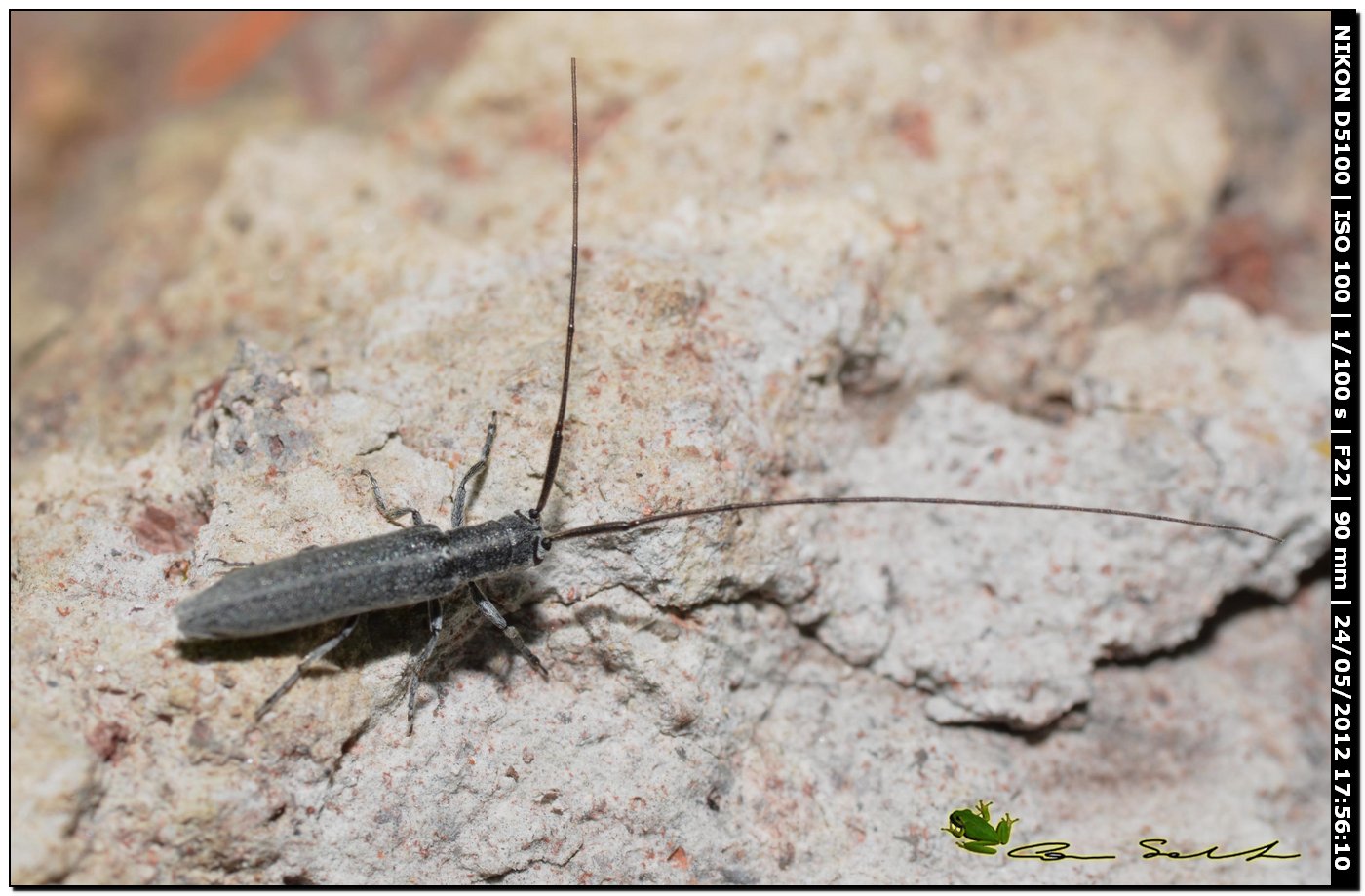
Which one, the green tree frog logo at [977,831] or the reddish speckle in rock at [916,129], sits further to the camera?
the reddish speckle in rock at [916,129]

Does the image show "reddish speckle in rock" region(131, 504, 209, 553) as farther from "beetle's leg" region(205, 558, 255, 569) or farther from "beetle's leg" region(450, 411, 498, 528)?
"beetle's leg" region(450, 411, 498, 528)

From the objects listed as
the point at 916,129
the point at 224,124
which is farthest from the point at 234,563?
the point at 224,124

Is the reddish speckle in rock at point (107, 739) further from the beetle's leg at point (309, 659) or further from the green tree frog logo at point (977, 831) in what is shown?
the green tree frog logo at point (977, 831)

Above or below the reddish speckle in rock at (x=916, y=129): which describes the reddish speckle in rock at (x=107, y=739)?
below

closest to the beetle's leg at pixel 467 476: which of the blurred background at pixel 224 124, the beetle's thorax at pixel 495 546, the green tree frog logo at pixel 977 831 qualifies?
the beetle's thorax at pixel 495 546

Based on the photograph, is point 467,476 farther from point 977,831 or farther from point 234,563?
point 977,831
